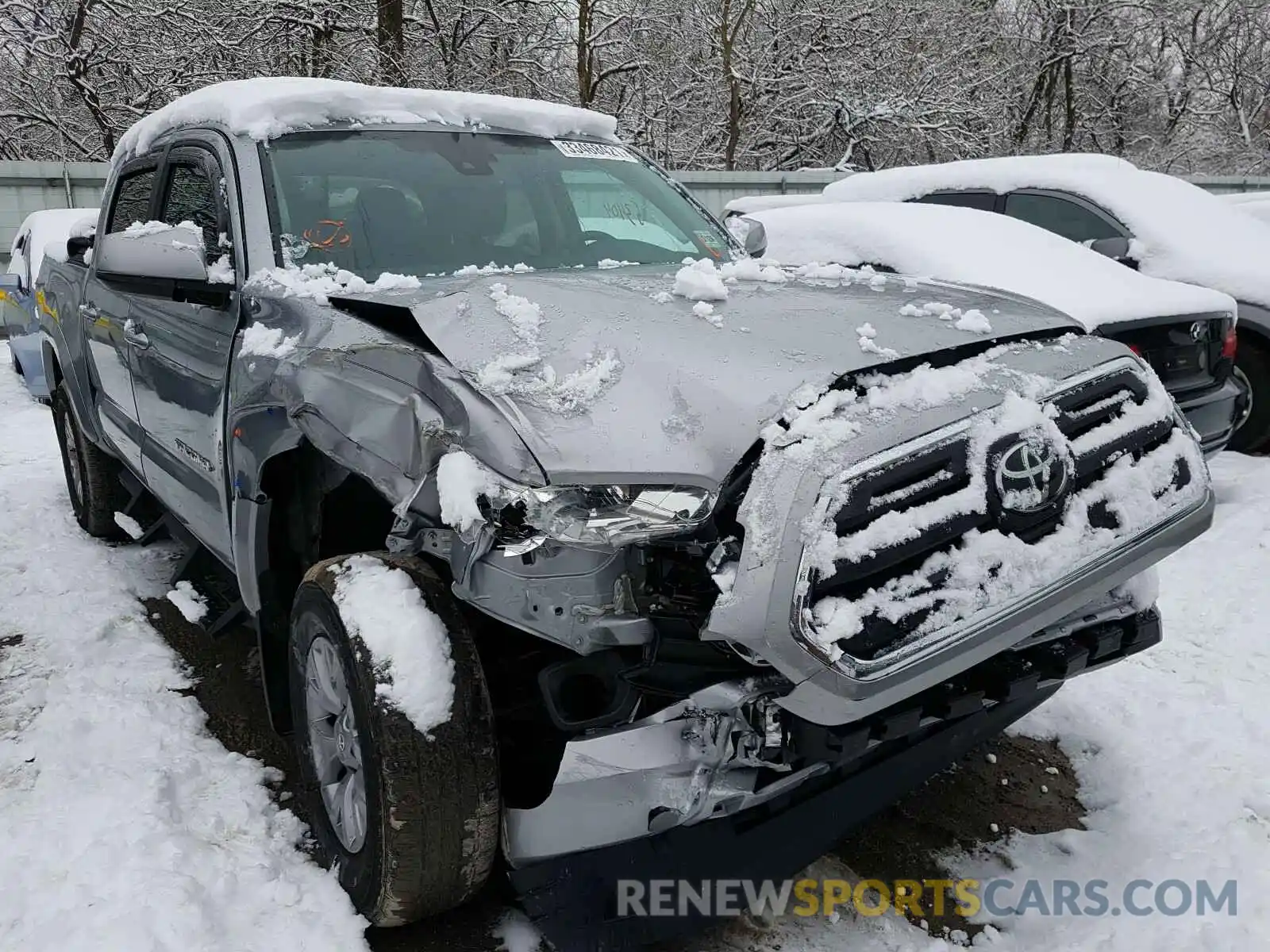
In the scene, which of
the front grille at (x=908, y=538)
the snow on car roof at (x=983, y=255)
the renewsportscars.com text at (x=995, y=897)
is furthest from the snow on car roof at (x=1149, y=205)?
the front grille at (x=908, y=538)

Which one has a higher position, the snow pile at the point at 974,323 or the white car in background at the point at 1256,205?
the white car in background at the point at 1256,205

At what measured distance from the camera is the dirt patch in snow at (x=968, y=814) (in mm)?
2650

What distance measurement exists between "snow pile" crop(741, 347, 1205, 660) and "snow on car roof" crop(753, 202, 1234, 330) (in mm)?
2909

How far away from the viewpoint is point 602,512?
1.91m

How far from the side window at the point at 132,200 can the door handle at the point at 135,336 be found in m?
0.44

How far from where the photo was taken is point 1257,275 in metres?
6.22

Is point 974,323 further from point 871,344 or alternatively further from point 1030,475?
point 1030,475

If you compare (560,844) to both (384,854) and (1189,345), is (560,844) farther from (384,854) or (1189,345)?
(1189,345)

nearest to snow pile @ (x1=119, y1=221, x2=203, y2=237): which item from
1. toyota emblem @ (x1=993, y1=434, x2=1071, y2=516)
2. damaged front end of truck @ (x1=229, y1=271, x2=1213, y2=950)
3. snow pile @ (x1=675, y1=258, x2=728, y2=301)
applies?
damaged front end of truck @ (x1=229, y1=271, x2=1213, y2=950)

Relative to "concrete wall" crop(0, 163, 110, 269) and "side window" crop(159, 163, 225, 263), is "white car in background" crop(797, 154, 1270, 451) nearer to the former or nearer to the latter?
"side window" crop(159, 163, 225, 263)

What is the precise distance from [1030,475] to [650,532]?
78cm

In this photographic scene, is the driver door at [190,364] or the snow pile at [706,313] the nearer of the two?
the snow pile at [706,313]

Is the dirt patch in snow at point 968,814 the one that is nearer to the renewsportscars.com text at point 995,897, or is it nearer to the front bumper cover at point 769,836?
the renewsportscars.com text at point 995,897

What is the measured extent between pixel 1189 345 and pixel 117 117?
16.8m
